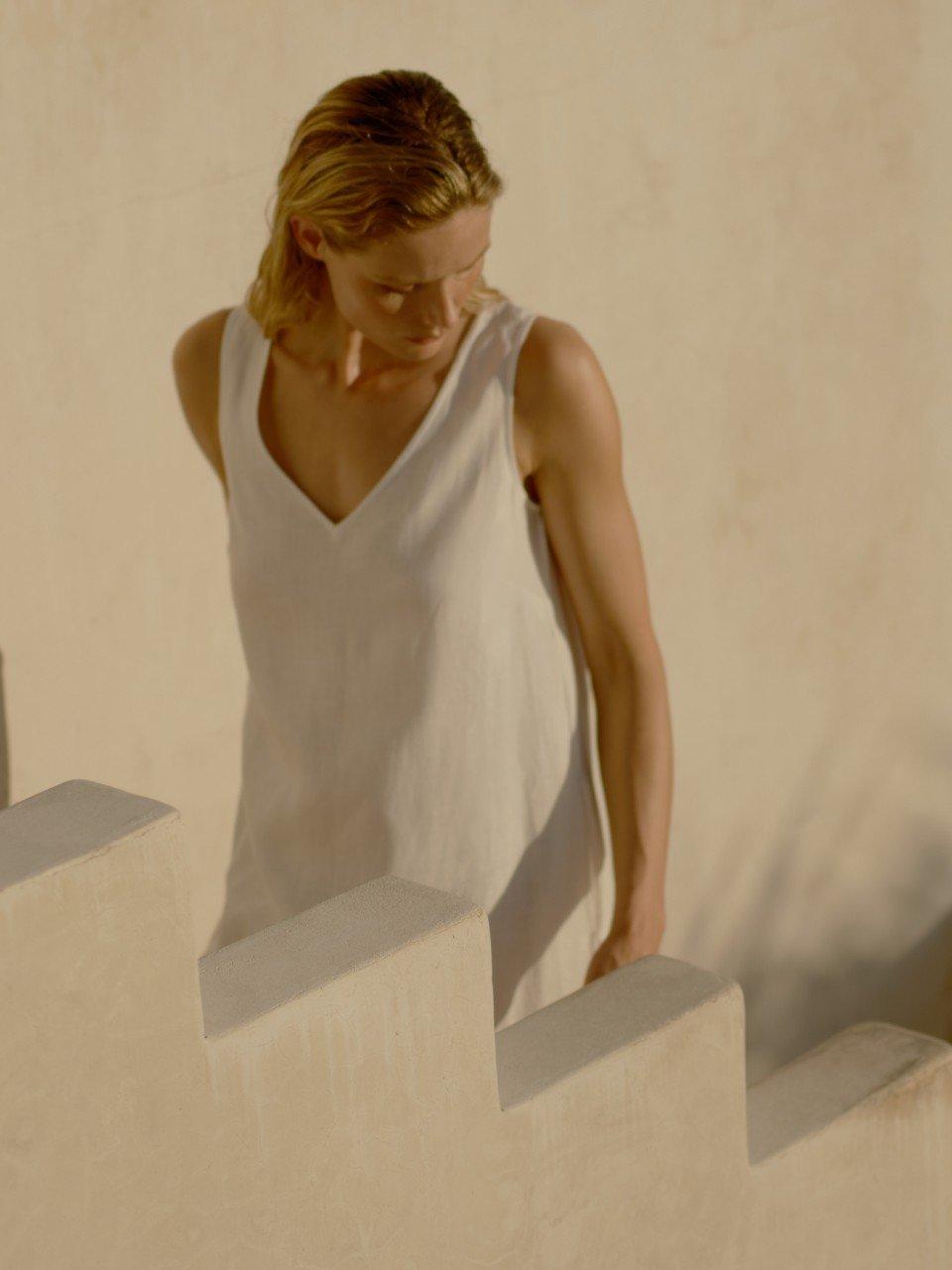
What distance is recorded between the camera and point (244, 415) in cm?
174

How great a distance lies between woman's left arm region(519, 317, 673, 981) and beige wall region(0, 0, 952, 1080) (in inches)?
29.1

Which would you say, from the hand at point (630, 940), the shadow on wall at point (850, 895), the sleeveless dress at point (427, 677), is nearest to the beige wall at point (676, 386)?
the shadow on wall at point (850, 895)

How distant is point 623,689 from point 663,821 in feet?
0.50

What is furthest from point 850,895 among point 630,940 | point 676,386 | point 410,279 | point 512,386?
point 410,279

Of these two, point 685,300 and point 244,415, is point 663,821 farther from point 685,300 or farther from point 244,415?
point 685,300

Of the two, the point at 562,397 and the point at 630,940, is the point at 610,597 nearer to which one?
the point at 562,397

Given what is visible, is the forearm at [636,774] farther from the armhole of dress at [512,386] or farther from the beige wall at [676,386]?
the beige wall at [676,386]

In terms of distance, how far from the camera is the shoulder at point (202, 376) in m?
1.82

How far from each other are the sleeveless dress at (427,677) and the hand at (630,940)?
10 centimetres

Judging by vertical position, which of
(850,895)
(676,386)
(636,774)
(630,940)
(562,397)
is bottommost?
(850,895)

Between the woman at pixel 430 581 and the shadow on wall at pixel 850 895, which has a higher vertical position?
the woman at pixel 430 581

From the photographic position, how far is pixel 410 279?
1.53 m

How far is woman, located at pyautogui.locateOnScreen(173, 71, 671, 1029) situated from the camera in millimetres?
1610

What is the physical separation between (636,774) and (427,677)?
230 millimetres
